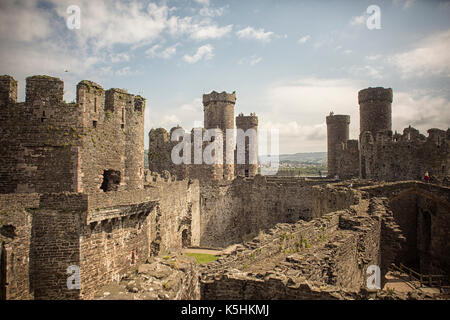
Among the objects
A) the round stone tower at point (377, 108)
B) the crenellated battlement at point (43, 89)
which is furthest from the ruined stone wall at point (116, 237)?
the round stone tower at point (377, 108)

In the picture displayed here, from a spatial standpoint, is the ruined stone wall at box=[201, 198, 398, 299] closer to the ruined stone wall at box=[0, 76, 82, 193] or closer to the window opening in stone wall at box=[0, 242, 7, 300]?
the window opening in stone wall at box=[0, 242, 7, 300]

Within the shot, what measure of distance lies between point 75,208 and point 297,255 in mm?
7093

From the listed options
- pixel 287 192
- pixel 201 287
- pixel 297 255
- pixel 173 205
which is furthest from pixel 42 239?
pixel 287 192

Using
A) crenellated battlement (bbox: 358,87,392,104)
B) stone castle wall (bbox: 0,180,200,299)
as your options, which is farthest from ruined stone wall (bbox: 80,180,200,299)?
crenellated battlement (bbox: 358,87,392,104)

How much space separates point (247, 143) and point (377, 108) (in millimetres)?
13720

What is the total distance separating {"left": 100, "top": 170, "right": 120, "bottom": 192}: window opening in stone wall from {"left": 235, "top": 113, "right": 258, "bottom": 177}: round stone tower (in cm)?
2277

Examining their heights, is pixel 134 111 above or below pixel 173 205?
above

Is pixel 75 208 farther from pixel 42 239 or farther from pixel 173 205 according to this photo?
pixel 173 205

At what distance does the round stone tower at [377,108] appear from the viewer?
31609 millimetres

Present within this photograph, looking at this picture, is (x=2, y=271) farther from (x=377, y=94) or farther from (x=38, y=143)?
(x=377, y=94)

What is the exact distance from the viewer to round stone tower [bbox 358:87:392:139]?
3161 cm

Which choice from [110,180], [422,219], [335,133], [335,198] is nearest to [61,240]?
[110,180]

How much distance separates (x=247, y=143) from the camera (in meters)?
35.5

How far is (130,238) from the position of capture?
13.3 m
